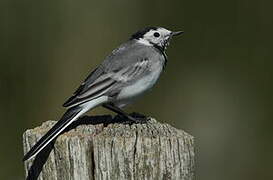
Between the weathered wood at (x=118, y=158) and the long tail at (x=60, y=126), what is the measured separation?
51 millimetres

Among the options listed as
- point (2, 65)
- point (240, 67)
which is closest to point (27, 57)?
point (2, 65)

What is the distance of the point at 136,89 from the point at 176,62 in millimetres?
2478

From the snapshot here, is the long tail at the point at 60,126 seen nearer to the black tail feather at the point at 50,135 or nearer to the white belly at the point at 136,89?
the black tail feather at the point at 50,135

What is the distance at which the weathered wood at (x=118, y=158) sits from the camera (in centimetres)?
395

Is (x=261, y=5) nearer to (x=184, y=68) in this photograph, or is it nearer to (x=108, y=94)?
(x=184, y=68)

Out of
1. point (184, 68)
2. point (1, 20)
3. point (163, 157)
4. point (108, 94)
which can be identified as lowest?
point (163, 157)

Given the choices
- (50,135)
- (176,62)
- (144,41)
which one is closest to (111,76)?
(144,41)

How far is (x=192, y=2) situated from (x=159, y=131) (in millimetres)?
4146

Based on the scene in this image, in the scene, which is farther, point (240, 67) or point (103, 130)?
point (240, 67)

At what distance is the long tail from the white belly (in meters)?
0.20

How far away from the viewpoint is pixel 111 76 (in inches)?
219

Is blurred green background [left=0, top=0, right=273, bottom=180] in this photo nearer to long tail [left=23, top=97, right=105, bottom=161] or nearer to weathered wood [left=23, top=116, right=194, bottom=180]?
long tail [left=23, top=97, right=105, bottom=161]

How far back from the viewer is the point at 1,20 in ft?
26.5

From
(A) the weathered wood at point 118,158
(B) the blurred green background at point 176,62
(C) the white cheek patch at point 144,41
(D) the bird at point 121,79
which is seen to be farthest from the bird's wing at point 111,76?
(B) the blurred green background at point 176,62
